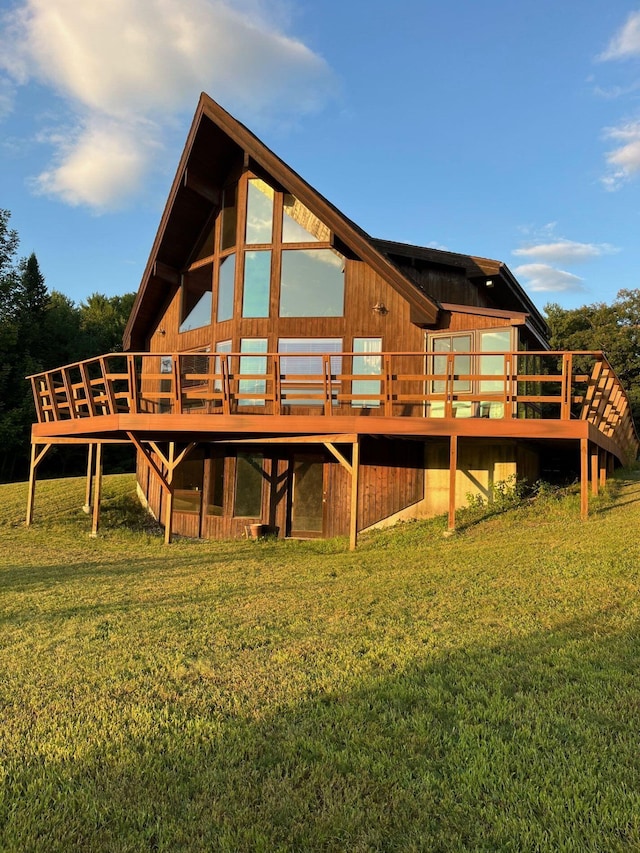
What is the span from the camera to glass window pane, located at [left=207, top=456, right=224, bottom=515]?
47.0ft

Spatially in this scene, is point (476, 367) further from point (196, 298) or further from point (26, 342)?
point (26, 342)

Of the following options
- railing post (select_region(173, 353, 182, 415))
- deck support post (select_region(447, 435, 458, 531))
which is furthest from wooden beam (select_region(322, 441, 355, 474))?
railing post (select_region(173, 353, 182, 415))

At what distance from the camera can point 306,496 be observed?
1384 centimetres

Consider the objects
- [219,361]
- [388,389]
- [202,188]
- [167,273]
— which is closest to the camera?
[388,389]

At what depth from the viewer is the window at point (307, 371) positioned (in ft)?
41.9

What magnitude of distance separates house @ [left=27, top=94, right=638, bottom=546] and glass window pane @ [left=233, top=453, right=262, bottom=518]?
0.09ft

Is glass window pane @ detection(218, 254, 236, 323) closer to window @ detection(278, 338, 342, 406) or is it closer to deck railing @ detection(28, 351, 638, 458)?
deck railing @ detection(28, 351, 638, 458)

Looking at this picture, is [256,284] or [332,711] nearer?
[332,711]

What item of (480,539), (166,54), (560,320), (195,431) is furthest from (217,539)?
(560,320)

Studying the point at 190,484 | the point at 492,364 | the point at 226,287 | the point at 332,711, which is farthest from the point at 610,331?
the point at 332,711

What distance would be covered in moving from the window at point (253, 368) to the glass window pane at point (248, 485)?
1.36 meters

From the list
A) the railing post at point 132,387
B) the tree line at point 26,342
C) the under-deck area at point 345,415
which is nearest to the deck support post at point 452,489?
the under-deck area at point 345,415

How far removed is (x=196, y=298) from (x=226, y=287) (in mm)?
1663

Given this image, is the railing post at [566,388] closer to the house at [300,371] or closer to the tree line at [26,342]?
the house at [300,371]
